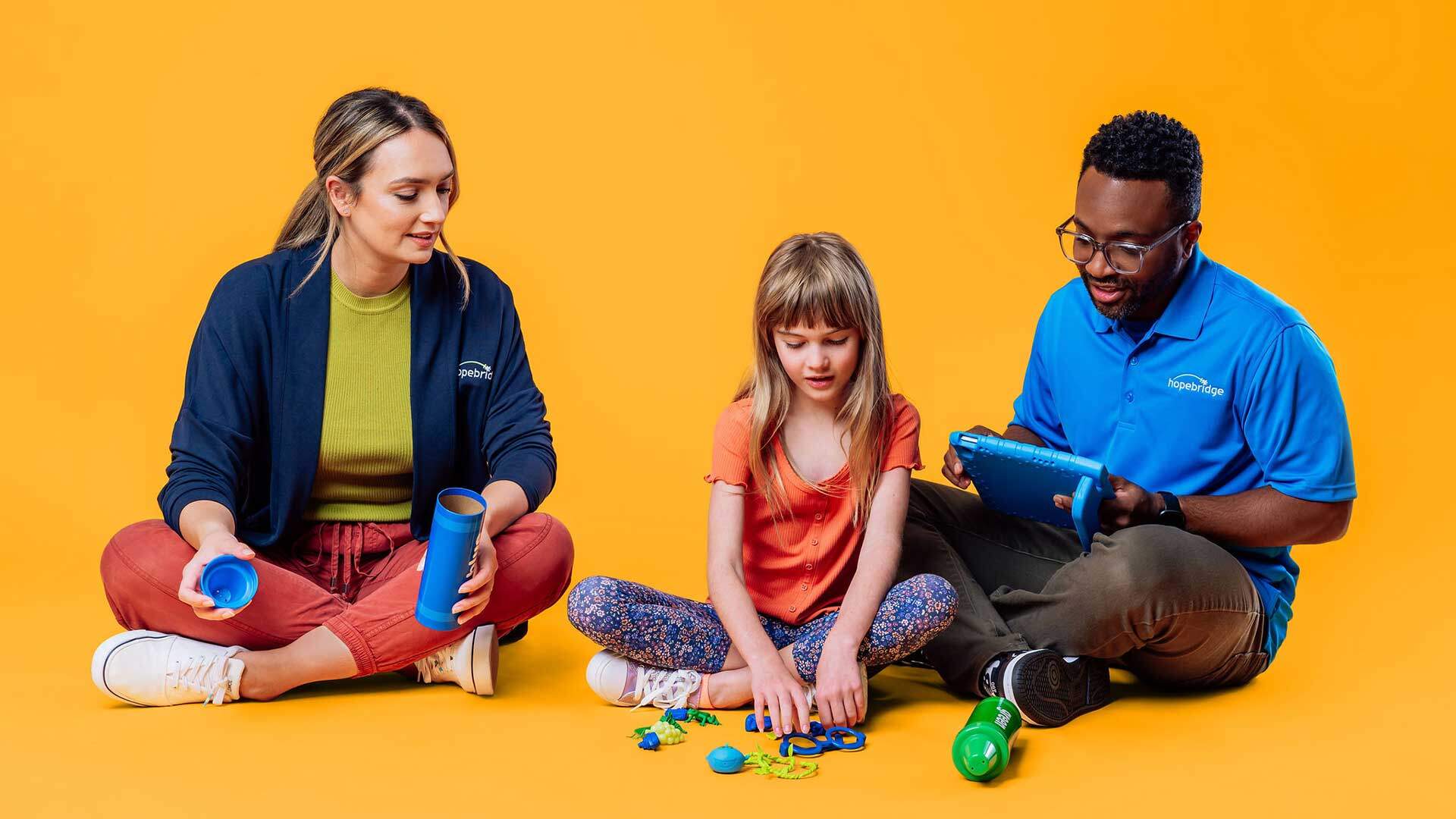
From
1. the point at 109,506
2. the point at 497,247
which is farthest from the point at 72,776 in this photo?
the point at 497,247

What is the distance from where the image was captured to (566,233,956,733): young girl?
9.37ft

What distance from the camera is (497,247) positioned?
4754 millimetres

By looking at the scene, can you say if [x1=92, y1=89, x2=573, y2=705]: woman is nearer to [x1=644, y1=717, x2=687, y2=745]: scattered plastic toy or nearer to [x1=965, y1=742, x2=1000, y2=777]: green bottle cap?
[x1=644, y1=717, x2=687, y2=745]: scattered plastic toy

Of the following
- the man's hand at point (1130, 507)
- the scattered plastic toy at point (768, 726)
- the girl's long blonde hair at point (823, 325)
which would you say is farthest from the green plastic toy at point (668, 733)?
the man's hand at point (1130, 507)

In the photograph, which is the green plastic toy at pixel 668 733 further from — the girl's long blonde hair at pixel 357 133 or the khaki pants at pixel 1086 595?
the girl's long blonde hair at pixel 357 133

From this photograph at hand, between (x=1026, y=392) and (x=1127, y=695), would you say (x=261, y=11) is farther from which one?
(x=1127, y=695)

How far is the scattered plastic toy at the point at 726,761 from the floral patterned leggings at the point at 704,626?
13.4 inches

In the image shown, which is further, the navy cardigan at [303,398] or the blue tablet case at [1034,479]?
the navy cardigan at [303,398]

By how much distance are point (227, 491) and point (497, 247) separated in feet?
6.18

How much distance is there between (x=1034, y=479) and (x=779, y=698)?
2.48 ft

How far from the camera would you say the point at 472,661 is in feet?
10.0

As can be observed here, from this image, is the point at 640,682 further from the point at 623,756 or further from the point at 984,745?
the point at 984,745

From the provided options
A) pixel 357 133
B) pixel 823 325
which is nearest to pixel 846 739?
pixel 823 325

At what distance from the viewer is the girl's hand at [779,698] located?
9.00ft
